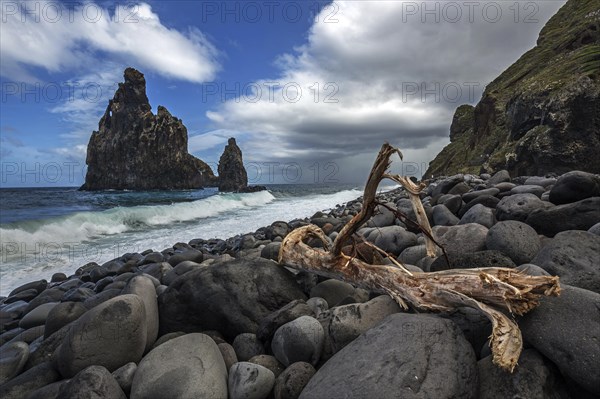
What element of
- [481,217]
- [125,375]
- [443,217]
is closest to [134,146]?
[443,217]

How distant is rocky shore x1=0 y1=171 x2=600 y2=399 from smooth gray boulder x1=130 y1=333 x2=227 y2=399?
10 mm

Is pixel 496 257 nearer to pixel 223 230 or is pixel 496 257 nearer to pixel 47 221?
pixel 223 230

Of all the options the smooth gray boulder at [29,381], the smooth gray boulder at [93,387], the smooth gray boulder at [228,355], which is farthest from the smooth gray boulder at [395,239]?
the smooth gray boulder at [29,381]

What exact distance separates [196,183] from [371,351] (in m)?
102

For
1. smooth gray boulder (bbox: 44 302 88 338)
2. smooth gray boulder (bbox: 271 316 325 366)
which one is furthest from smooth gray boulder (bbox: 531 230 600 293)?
smooth gray boulder (bbox: 44 302 88 338)

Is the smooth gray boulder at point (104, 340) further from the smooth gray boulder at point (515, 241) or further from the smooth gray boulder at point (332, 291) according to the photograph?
the smooth gray boulder at point (515, 241)

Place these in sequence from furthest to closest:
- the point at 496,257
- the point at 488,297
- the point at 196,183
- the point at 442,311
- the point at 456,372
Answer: the point at 196,183
the point at 496,257
the point at 442,311
the point at 488,297
the point at 456,372

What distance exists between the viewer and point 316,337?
10.2 ft

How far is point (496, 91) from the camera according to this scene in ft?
118

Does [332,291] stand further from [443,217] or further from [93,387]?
[443,217]

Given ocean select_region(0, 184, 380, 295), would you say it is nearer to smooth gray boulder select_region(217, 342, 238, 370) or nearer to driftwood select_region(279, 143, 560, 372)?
smooth gray boulder select_region(217, 342, 238, 370)

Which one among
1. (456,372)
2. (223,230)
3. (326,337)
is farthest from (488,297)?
(223,230)

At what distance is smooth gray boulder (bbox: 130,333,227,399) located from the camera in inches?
108

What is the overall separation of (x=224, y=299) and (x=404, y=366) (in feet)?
7.73
